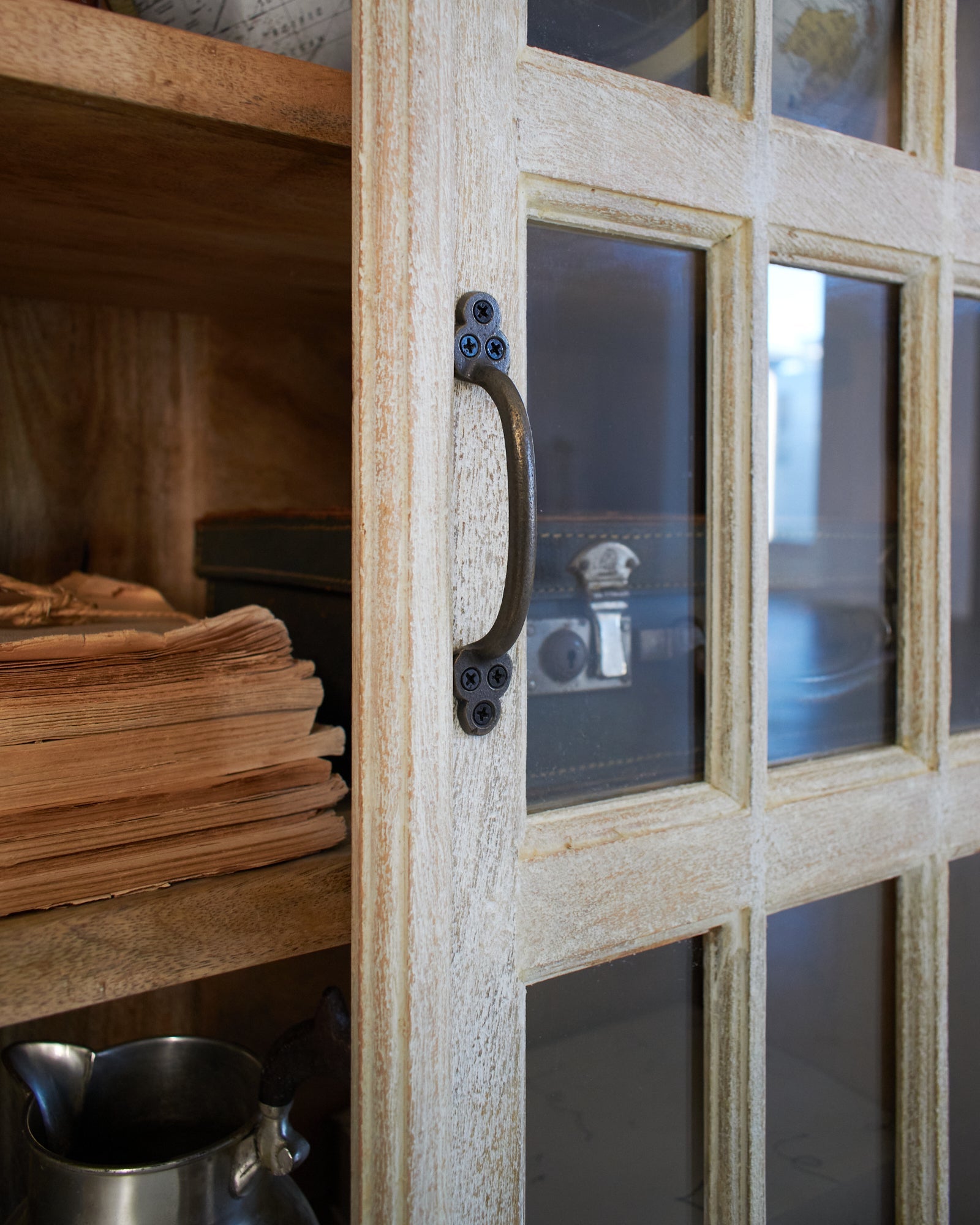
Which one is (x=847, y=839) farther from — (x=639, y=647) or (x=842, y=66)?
(x=842, y=66)

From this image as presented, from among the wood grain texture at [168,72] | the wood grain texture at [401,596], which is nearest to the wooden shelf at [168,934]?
the wood grain texture at [401,596]

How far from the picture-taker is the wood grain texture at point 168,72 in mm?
498

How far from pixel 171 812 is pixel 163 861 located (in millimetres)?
31

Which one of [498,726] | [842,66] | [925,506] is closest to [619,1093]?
[498,726]

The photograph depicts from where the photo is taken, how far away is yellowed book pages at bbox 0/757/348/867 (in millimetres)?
564

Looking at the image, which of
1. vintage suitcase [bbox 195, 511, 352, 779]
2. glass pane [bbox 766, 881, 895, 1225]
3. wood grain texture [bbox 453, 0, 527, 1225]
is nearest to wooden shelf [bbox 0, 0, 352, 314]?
wood grain texture [bbox 453, 0, 527, 1225]

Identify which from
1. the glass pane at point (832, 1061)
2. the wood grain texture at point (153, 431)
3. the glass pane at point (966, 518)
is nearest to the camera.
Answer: the glass pane at point (832, 1061)

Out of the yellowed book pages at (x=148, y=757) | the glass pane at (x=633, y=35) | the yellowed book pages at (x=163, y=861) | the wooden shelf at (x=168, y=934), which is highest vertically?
the glass pane at (x=633, y=35)

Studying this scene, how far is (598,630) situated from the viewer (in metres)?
0.70

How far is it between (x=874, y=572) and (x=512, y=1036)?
19.7 inches

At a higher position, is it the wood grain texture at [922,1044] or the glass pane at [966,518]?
the glass pane at [966,518]

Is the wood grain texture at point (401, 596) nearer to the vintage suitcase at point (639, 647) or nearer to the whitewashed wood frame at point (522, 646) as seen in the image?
the whitewashed wood frame at point (522, 646)

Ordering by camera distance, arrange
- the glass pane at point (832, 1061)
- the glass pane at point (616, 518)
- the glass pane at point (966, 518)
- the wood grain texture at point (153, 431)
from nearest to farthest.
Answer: the glass pane at point (616, 518) < the glass pane at point (832, 1061) < the glass pane at point (966, 518) < the wood grain texture at point (153, 431)

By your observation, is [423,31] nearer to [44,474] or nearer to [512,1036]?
[512,1036]
